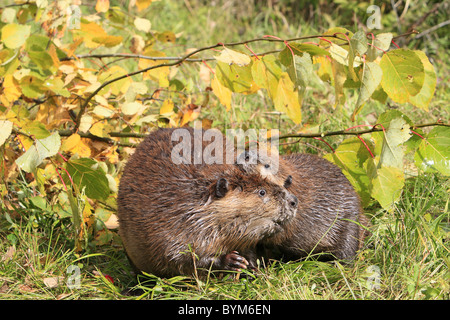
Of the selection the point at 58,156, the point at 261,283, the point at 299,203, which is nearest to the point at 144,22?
the point at 58,156

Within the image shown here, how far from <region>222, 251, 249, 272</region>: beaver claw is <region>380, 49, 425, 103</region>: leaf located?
42.9 inches

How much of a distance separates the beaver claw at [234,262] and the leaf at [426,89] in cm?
119

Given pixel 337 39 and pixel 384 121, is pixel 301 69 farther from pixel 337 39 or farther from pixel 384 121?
pixel 384 121

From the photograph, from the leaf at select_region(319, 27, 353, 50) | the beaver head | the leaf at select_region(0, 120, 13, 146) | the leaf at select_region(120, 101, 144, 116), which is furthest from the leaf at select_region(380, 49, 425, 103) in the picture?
the leaf at select_region(0, 120, 13, 146)

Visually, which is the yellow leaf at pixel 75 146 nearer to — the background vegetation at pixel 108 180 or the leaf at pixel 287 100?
the background vegetation at pixel 108 180

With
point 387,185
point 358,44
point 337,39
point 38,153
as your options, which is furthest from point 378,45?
point 38,153

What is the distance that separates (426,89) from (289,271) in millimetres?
1178

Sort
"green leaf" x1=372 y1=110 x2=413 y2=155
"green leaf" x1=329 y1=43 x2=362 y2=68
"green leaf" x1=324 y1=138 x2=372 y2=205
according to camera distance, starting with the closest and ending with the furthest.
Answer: "green leaf" x1=329 y1=43 x2=362 y2=68, "green leaf" x1=372 y1=110 x2=413 y2=155, "green leaf" x1=324 y1=138 x2=372 y2=205

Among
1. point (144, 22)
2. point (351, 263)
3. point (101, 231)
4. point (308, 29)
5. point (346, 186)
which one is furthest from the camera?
point (308, 29)

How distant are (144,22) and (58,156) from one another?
1.11 m

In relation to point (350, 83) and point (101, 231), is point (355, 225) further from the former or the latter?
point (101, 231)

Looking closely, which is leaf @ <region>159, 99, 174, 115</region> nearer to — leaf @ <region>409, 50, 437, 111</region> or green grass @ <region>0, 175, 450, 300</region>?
green grass @ <region>0, 175, 450, 300</region>

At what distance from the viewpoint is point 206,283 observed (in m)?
2.68

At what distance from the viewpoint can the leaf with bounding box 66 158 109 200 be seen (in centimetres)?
297
